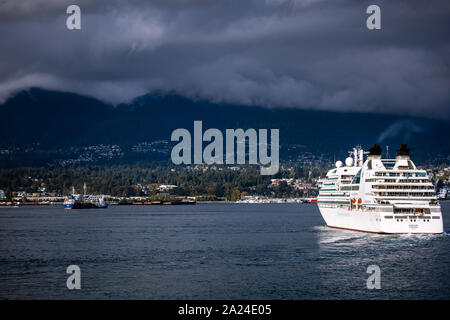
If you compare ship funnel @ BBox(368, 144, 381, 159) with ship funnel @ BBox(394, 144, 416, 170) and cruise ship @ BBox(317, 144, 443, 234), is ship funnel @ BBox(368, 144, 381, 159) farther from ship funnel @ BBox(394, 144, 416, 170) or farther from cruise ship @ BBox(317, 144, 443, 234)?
ship funnel @ BBox(394, 144, 416, 170)

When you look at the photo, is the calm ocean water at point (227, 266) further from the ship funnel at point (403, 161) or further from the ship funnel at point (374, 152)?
the ship funnel at point (374, 152)

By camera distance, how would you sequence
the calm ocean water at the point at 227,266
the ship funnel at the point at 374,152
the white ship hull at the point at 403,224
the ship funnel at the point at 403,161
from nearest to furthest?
the calm ocean water at the point at 227,266, the white ship hull at the point at 403,224, the ship funnel at the point at 403,161, the ship funnel at the point at 374,152

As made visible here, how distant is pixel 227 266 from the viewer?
59188 mm

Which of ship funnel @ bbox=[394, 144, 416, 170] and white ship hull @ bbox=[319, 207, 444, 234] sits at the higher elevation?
ship funnel @ bbox=[394, 144, 416, 170]

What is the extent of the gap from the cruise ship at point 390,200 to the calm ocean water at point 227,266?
1.97m

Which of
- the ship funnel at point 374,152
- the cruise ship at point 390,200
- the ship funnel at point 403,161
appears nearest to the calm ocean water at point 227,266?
the cruise ship at point 390,200

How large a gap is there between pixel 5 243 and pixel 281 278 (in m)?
44.7

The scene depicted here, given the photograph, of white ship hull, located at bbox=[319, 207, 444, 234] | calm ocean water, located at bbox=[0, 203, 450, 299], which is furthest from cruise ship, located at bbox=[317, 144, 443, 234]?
calm ocean water, located at bbox=[0, 203, 450, 299]

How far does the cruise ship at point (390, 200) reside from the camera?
79062 millimetres

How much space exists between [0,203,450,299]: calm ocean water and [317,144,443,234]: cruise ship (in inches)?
77.4

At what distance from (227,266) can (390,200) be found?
31.7 m

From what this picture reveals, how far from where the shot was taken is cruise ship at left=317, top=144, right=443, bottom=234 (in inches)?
3113

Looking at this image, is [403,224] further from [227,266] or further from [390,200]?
[227,266]
